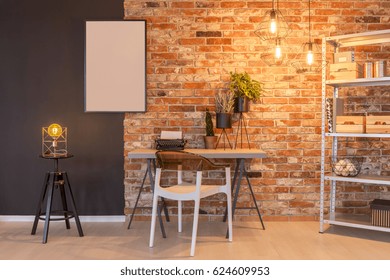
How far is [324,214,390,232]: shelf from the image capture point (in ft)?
14.2

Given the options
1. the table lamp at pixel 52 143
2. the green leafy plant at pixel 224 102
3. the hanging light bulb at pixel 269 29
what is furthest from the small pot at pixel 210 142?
the table lamp at pixel 52 143

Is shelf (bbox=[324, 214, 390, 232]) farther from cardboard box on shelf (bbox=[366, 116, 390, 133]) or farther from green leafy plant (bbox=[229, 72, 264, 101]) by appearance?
green leafy plant (bbox=[229, 72, 264, 101])

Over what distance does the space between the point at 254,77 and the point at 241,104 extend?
395mm

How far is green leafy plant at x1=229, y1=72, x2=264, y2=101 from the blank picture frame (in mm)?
941

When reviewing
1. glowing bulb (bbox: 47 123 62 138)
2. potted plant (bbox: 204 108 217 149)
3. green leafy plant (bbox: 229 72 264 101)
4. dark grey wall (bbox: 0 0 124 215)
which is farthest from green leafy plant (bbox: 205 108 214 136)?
glowing bulb (bbox: 47 123 62 138)

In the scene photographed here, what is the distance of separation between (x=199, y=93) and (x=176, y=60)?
42 cm

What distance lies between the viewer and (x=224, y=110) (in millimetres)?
4773

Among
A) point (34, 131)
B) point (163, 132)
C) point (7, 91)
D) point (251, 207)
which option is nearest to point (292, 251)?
point (251, 207)

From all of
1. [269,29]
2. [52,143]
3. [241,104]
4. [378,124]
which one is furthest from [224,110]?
[52,143]

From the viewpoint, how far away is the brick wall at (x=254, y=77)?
498 cm

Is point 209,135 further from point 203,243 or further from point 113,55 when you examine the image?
point 113,55

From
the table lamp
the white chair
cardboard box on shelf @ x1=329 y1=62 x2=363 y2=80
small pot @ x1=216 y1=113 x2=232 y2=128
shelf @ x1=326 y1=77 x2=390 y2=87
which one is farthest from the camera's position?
the table lamp

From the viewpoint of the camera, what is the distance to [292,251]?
3947 millimetres

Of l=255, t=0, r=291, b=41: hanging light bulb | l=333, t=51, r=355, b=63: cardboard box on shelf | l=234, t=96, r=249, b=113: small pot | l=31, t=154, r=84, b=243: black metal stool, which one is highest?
l=255, t=0, r=291, b=41: hanging light bulb
